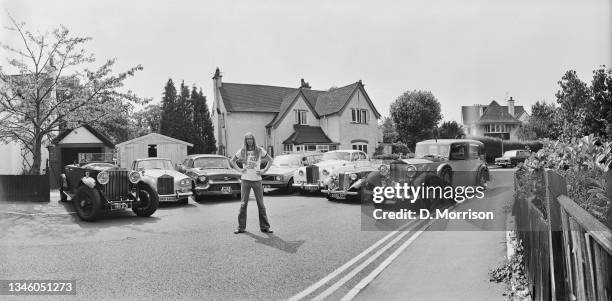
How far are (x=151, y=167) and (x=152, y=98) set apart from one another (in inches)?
95.1

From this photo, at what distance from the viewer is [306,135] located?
30.7 meters

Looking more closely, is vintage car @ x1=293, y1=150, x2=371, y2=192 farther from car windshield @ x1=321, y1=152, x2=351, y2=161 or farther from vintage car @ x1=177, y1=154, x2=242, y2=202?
vintage car @ x1=177, y1=154, x2=242, y2=202

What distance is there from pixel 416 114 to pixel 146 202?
1016cm

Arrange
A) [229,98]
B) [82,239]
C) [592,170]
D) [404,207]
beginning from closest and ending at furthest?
[592,170], [82,239], [404,207], [229,98]

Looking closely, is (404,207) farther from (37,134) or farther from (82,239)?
(37,134)

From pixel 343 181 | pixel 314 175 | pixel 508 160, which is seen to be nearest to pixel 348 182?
pixel 343 181

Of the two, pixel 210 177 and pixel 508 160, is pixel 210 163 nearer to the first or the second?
pixel 210 177

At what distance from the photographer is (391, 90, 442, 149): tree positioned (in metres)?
14.5

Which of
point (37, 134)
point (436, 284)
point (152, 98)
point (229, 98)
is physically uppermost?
point (229, 98)

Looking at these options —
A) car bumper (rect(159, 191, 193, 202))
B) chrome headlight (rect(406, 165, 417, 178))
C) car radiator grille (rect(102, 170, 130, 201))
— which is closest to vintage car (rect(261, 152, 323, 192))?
car bumper (rect(159, 191, 193, 202))

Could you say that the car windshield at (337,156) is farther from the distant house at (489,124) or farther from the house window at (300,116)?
the house window at (300,116)

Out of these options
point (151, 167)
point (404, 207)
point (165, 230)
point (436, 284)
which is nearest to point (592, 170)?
Result: point (436, 284)

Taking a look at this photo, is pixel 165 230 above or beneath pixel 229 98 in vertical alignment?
beneath

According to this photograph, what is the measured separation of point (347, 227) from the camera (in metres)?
8.16
